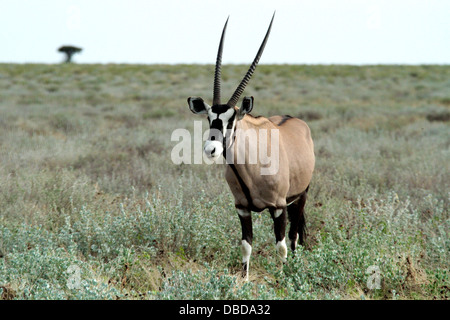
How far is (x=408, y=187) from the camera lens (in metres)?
7.48

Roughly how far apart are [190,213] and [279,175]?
1994mm

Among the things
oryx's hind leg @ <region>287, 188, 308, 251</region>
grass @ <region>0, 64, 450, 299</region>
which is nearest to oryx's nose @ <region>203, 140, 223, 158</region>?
grass @ <region>0, 64, 450, 299</region>

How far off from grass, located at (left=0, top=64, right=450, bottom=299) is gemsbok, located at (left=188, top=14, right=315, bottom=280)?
52 cm

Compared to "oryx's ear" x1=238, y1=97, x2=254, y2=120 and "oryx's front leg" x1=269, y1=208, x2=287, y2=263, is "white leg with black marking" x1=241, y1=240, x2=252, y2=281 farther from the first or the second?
"oryx's ear" x1=238, y1=97, x2=254, y2=120

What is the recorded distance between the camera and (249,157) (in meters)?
4.11

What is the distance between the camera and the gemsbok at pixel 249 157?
12.3ft

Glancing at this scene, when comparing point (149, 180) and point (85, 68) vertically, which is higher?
point (85, 68)

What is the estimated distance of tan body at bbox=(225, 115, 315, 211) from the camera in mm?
4129

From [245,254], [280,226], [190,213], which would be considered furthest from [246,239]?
[190,213]

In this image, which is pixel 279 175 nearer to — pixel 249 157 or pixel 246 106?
pixel 249 157

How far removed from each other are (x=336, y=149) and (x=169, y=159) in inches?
155

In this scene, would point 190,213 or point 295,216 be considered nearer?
point 295,216

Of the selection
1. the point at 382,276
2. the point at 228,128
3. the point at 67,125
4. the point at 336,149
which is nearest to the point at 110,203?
the point at 228,128
